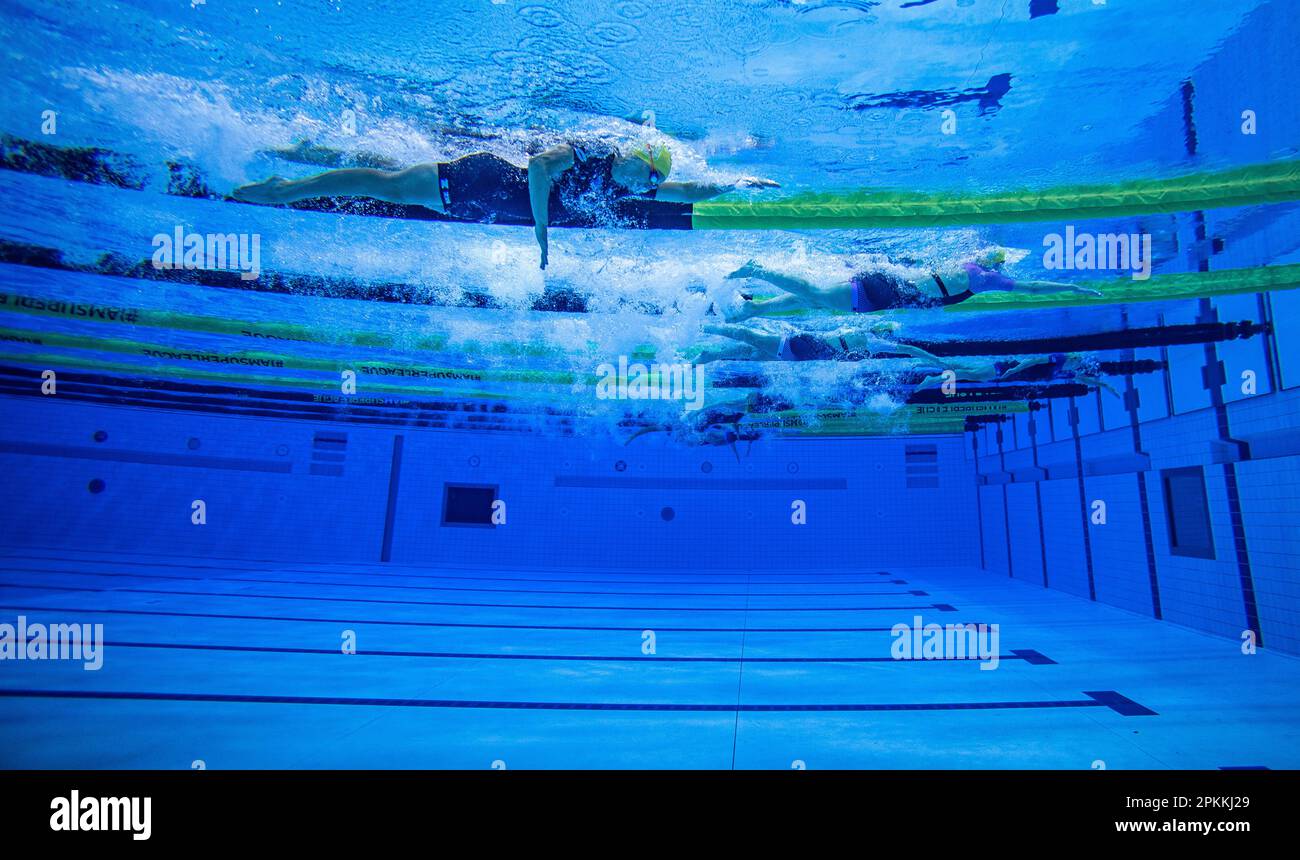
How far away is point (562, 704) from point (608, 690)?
1.44 feet

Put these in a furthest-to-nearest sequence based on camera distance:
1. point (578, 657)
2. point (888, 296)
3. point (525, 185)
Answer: point (888, 296), point (578, 657), point (525, 185)

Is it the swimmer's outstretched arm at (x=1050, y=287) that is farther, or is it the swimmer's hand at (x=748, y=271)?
the swimmer's hand at (x=748, y=271)

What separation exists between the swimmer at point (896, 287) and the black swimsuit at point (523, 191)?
5.99 feet

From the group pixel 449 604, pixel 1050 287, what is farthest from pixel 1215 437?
pixel 449 604

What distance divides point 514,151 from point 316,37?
150 cm

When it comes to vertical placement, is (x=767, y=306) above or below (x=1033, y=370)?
above

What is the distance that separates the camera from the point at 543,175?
169 inches

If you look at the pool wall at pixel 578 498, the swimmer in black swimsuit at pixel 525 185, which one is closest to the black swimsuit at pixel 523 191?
the swimmer in black swimsuit at pixel 525 185

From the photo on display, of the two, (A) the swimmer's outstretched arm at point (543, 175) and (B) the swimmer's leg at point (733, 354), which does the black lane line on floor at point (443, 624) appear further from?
(A) the swimmer's outstretched arm at point (543, 175)

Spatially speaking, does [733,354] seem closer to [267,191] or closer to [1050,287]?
[1050,287]

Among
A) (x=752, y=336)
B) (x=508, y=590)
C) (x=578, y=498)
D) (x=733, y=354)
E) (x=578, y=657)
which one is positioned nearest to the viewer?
(x=578, y=657)

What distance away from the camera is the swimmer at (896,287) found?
5418mm

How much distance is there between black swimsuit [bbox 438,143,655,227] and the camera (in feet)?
14.5

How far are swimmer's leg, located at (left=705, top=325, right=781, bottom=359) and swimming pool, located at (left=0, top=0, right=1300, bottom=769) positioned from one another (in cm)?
6
